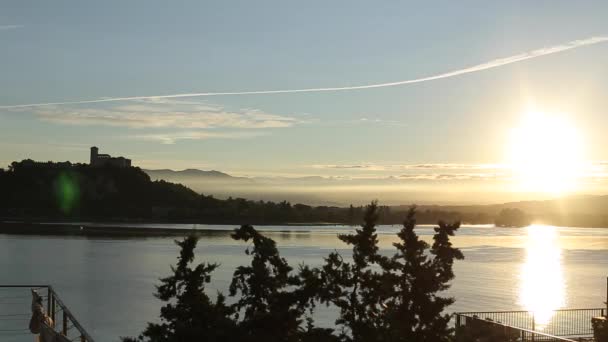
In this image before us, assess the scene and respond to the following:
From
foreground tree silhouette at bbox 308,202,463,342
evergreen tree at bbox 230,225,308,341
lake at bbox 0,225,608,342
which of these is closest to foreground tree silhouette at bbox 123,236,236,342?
evergreen tree at bbox 230,225,308,341

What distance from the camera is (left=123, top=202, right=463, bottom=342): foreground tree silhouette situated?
1512 cm

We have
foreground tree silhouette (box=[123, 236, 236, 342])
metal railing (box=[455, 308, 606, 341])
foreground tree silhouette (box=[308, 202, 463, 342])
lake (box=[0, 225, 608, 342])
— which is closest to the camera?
foreground tree silhouette (box=[123, 236, 236, 342])

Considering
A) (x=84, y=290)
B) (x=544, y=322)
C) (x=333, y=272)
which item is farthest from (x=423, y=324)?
(x=84, y=290)

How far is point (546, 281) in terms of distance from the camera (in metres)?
101

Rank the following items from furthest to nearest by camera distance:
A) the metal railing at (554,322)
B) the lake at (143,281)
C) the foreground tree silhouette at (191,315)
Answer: the lake at (143,281) → the metal railing at (554,322) → the foreground tree silhouette at (191,315)

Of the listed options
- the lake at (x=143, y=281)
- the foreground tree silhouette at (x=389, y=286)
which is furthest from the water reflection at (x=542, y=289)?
the foreground tree silhouette at (x=389, y=286)

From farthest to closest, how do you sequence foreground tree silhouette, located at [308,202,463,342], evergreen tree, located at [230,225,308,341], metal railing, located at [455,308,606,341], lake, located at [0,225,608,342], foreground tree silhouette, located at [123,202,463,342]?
lake, located at [0,225,608,342] < metal railing, located at [455,308,606,341] < foreground tree silhouette, located at [308,202,463,342] < foreground tree silhouette, located at [123,202,463,342] < evergreen tree, located at [230,225,308,341]

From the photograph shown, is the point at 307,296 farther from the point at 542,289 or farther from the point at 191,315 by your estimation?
the point at 542,289

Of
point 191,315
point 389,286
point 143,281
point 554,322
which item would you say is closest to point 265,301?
point 191,315

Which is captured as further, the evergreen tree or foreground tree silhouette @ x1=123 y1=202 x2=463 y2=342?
foreground tree silhouette @ x1=123 y1=202 x2=463 y2=342

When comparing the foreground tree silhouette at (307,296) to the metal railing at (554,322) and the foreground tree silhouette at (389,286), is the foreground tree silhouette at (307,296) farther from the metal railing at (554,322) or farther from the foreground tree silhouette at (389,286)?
the metal railing at (554,322)

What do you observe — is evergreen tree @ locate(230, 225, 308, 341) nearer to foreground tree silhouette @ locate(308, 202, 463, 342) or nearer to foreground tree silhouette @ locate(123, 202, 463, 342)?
foreground tree silhouette @ locate(123, 202, 463, 342)

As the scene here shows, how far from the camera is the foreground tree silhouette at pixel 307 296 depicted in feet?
49.6

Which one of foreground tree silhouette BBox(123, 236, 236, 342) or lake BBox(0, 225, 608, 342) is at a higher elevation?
foreground tree silhouette BBox(123, 236, 236, 342)
